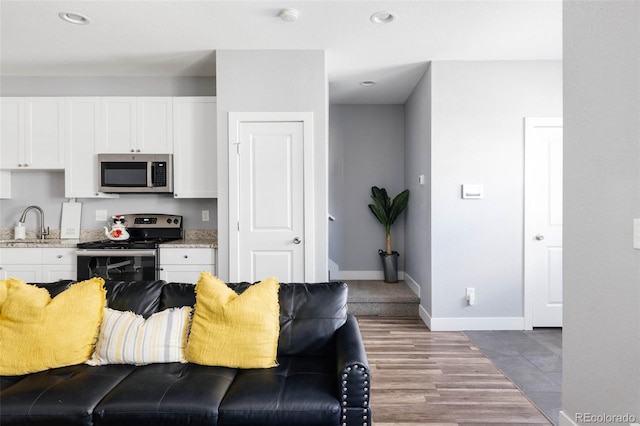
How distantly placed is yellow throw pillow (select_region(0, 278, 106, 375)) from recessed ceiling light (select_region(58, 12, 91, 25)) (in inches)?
82.2

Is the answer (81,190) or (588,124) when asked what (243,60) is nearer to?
(81,190)

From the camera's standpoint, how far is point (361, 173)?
5.26 m

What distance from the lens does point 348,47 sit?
336cm

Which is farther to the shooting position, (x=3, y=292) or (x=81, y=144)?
(x=81, y=144)

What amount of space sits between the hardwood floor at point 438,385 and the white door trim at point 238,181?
102 centimetres

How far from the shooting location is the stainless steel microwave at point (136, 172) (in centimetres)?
379

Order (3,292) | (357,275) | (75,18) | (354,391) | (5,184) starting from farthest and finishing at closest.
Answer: (357,275) < (5,184) < (75,18) < (3,292) < (354,391)

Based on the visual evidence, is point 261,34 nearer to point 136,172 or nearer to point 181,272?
point 136,172

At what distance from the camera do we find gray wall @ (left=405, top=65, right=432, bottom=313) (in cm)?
381

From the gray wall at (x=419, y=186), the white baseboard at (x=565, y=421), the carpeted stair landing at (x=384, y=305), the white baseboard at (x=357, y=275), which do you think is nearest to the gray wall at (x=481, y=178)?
the gray wall at (x=419, y=186)

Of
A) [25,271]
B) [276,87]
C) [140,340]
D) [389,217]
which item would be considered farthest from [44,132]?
[389,217]

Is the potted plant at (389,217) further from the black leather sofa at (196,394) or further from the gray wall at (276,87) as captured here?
the black leather sofa at (196,394)

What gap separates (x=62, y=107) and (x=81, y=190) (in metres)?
0.88

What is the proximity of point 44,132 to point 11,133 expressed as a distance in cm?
35
